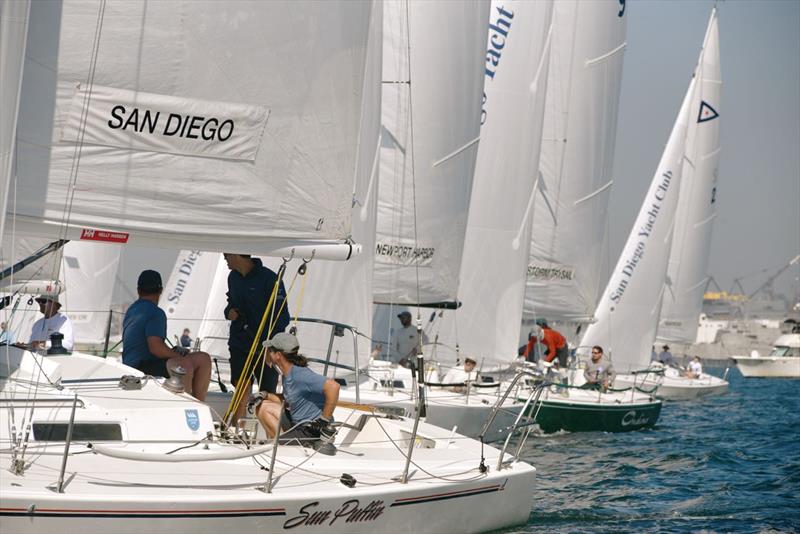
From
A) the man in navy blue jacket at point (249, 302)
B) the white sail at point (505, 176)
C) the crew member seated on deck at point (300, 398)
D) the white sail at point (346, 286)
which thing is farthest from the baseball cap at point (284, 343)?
the white sail at point (505, 176)

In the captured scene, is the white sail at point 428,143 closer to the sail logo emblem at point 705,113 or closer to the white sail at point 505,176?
the white sail at point 505,176

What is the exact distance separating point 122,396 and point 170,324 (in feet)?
40.1

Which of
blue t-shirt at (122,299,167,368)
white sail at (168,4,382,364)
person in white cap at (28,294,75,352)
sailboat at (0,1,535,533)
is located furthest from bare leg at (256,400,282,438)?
white sail at (168,4,382,364)

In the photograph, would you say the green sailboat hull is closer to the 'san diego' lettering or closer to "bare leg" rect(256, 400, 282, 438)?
"bare leg" rect(256, 400, 282, 438)

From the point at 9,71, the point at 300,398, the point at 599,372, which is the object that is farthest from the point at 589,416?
the point at 9,71

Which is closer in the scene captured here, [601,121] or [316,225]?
[316,225]

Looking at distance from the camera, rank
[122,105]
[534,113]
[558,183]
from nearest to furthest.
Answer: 1. [122,105]
2. [534,113]
3. [558,183]

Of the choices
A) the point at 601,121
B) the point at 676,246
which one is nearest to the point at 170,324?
the point at 601,121

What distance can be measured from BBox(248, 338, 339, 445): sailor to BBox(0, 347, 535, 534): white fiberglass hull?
18cm

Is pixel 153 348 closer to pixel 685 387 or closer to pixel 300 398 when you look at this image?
pixel 300 398

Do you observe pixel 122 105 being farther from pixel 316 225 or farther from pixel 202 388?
pixel 202 388

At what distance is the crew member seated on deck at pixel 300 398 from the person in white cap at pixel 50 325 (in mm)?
1927

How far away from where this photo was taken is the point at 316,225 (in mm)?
8508

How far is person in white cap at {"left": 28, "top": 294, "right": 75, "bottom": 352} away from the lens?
30.6ft
